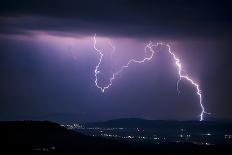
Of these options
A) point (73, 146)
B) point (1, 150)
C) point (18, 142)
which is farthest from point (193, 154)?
point (1, 150)

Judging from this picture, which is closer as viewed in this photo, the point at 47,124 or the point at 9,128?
the point at 9,128

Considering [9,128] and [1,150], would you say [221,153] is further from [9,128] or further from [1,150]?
[1,150]

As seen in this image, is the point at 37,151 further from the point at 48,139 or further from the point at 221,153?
the point at 221,153

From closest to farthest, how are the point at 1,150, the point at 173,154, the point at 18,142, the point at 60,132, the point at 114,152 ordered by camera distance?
the point at 1,150
the point at 18,142
the point at 114,152
the point at 60,132
the point at 173,154

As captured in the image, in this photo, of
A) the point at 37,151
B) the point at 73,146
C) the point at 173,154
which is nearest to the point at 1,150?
the point at 37,151

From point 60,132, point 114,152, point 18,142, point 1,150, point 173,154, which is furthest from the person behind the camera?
point 173,154

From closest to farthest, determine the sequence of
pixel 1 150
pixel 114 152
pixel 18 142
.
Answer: pixel 1 150 → pixel 18 142 → pixel 114 152

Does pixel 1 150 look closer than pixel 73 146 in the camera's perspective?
Yes

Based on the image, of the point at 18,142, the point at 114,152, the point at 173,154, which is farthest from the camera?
the point at 173,154

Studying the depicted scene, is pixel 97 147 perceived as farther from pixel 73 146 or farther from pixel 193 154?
pixel 193 154
